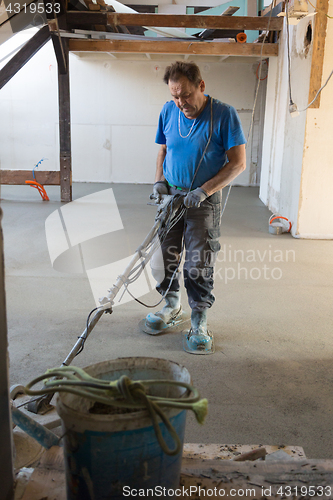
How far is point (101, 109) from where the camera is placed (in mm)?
9039

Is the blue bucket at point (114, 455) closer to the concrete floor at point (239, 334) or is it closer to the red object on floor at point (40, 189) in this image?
the concrete floor at point (239, 334)

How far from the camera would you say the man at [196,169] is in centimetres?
230

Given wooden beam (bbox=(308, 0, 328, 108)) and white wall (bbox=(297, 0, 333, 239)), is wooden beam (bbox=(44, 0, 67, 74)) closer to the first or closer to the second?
wooden beam (bbox=(308, 0, 328, 108))

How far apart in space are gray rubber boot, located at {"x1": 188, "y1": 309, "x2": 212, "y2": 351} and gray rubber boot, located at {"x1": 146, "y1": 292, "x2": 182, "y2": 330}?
0.83ft

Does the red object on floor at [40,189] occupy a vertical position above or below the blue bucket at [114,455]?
below

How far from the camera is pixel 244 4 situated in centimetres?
816

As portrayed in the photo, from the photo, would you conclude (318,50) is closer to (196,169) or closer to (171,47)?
(171,47)

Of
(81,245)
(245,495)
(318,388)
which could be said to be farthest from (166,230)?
(81,245)

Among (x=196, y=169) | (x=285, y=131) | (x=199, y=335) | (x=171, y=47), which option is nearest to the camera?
(x=196, y=169)

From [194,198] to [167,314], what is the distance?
89cm

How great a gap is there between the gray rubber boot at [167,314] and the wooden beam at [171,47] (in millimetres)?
4740

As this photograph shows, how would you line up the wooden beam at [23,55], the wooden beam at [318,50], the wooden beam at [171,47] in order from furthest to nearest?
1. the wooden beam at [171,47]
2. the wooden beam at [23,55]
3. the wooden beam at [318,50]

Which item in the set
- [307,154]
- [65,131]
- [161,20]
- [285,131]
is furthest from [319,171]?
[65,131]

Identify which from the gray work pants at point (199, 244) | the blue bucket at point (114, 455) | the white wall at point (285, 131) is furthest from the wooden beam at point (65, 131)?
the blue bucket at point (114, 455)
